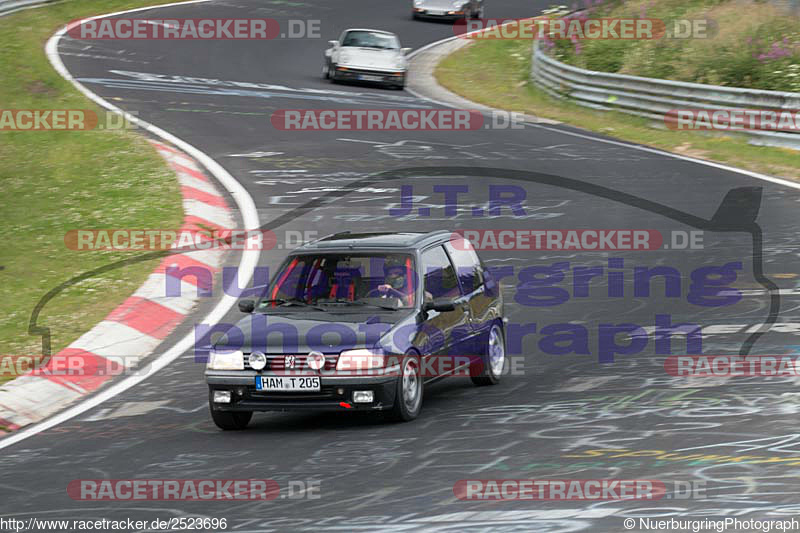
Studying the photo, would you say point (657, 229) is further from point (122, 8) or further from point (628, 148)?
point (122, 8)

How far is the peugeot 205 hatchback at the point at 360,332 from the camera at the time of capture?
874 centimetres

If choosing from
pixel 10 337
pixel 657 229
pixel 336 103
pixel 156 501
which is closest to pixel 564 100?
Result: pixel 336 103

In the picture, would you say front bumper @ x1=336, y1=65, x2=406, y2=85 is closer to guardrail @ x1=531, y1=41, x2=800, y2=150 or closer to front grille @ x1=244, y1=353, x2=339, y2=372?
guardrail @ x1=531, y1=41, x2=800, y2=150

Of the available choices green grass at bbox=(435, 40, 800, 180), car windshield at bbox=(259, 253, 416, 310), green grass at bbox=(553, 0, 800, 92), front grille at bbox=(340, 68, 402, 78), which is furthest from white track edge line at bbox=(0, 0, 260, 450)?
green grass at bbox=(553, 0, 800, 92)

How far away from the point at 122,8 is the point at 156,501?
36832 mm

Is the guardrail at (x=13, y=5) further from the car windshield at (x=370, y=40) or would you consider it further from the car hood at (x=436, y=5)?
the car hood at (x=436, y=5)

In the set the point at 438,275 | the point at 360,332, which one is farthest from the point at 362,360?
the point at 438,275

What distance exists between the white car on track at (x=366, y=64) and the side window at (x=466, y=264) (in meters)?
19.6

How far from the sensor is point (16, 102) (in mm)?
23812

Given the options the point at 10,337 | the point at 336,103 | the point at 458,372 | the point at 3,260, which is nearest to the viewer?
the point at 458,372

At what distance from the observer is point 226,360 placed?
29.4ft

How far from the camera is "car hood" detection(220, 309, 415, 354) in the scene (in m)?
8.79

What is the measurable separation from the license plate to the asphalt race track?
360mm

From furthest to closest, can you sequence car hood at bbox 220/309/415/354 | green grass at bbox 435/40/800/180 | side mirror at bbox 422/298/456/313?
green grass at bbox 435/40/800/180, side mirror at bbox 422/298/456/313, car hood at bbox 220/309/415/354
